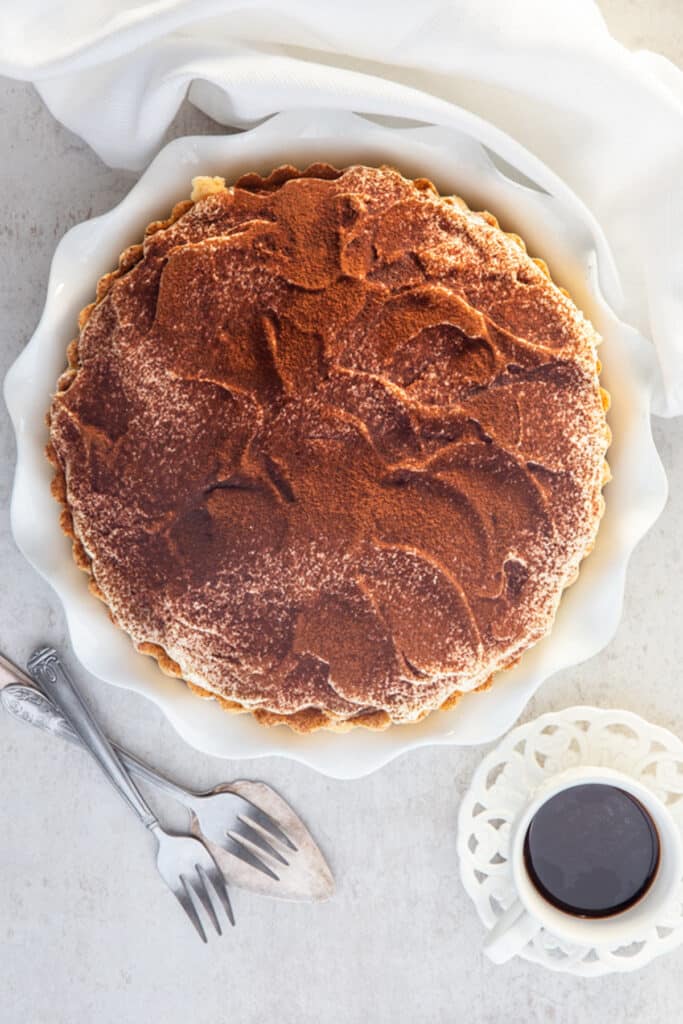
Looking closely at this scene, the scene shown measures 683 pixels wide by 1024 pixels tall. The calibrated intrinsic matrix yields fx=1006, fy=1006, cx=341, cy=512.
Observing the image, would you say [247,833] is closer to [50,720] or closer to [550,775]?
[50,720]

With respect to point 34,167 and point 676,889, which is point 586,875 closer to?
point 676,889


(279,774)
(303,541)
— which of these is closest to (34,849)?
(279,774)

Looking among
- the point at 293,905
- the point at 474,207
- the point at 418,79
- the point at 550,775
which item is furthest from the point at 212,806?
the point at 418,79

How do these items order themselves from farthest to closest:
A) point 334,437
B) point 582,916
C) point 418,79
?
point 582,916, point 418,79, point 334,437

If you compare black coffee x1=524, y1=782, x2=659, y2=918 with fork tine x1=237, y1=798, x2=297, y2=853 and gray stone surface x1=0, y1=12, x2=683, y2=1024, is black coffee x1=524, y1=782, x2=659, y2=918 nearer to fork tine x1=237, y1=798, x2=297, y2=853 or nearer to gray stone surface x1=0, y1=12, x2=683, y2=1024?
gray stone surface x1=0, y1=12, x2=683, y2=1024

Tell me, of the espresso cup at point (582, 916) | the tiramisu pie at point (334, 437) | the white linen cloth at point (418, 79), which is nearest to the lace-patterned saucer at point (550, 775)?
the espresso cup at point (582, 916)
